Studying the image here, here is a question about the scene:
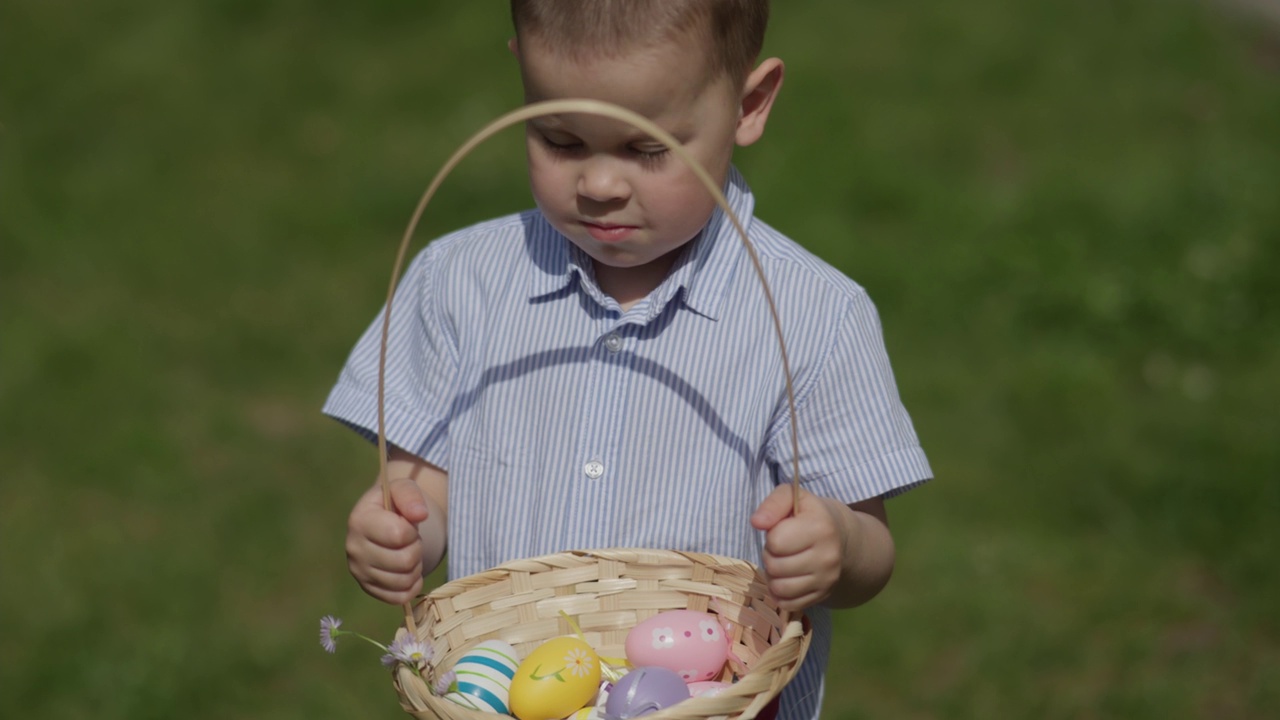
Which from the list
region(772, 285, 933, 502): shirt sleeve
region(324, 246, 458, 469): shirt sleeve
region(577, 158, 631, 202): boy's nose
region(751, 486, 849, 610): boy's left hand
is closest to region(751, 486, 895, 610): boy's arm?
region(751, 486, 849, 610): boy's left hand

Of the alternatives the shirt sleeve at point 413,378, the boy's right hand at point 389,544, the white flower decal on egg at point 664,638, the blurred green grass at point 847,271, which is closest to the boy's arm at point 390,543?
the boy's right hand at point 389,544

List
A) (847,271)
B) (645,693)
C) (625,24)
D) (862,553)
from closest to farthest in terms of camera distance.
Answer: (625,24)
(645,693)
(862,553)
(847,271)

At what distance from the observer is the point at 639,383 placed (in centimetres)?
194

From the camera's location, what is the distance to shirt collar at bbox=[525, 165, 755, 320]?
1.93m

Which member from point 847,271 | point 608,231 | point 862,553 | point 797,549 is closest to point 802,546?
point 797,549

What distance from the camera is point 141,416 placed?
166 inches

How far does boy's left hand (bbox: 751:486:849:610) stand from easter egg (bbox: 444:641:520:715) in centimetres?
40

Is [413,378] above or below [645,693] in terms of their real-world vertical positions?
above

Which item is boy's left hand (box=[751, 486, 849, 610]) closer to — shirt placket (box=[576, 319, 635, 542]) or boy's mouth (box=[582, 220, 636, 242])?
shirt placket (box=[576, 319, 635, 542])

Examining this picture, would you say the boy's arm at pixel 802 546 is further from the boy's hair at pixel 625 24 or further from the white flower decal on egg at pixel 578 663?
the boy's hair at pixel 625 24

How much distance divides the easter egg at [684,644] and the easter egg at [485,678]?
0.58 feet

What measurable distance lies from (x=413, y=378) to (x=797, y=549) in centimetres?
67

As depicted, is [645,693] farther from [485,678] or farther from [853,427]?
[853,427]

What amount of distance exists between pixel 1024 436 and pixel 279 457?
2.12 m
